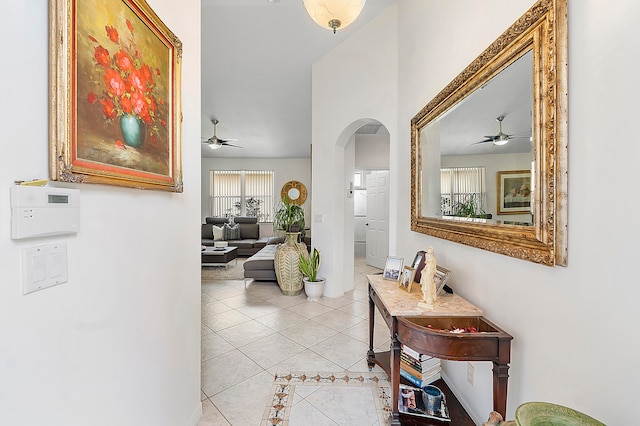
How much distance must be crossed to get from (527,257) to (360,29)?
3.49 metres

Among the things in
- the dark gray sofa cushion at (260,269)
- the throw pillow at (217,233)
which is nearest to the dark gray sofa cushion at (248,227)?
the throw pillow at (217,233)

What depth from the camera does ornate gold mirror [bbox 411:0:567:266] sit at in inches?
40.9

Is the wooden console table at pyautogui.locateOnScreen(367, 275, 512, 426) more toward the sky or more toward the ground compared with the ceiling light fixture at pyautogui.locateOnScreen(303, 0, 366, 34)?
more toward the ground

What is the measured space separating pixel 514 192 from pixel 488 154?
34 cm

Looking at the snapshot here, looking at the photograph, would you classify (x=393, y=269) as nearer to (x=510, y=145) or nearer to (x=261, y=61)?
(x=510, y=145)

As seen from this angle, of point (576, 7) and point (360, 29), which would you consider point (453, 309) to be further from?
point (360, 29)

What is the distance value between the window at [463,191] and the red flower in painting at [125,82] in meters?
1.68

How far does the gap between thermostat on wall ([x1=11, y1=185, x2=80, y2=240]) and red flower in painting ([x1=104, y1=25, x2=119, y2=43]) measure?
0.56m

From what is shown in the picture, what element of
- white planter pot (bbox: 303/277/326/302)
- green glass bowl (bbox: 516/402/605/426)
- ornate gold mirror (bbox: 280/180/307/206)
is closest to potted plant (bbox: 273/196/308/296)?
white planter pot (bbox: 303/277/326/302)

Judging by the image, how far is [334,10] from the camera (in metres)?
1.63

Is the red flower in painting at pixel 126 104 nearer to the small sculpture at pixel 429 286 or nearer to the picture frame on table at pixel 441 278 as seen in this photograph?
the small sculpture at pixel 429 286

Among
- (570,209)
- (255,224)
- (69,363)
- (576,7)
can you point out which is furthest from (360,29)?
(255,224)

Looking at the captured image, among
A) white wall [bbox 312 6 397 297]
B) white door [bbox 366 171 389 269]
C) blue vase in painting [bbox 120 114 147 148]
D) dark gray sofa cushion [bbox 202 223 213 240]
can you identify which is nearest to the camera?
blue vase in painting [bbox 120 114 147 148]

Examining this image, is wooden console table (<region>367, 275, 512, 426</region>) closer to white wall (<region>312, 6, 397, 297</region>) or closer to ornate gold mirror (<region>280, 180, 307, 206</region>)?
white wall (<region>312, 6, 397, 297</region>)
